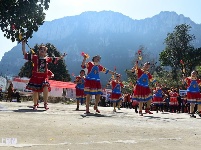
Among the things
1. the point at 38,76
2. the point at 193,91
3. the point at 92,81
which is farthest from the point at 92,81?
the point at 193,91

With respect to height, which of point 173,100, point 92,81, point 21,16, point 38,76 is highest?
point 21,16

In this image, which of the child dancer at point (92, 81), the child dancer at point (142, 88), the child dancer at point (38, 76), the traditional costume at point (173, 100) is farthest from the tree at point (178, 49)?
the child dancer at point (38, 76)

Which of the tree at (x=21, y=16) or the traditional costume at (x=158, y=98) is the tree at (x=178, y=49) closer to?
the traditional costume at (x=158, y=98)

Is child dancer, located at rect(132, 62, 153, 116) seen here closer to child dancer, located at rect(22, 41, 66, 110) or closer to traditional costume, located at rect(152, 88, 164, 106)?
child dancer, located at rect(22, 41, 66, 110)

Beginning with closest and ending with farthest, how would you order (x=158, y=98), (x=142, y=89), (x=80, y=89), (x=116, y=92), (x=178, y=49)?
(x=142, y=89) < (x=80, y=89) < (x=116, y=92) < (x=158, y=98) < (x=178, y=49)

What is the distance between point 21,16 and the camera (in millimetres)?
8586

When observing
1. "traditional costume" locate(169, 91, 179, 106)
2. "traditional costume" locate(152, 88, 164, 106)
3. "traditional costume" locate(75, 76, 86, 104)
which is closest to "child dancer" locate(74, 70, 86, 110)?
"traditional costume" locate(75, 76, 86, 104)

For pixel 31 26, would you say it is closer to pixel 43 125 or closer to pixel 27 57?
pixel 27 57

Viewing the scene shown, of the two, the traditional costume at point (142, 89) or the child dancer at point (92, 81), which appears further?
the traditional costume at point (142, 89)

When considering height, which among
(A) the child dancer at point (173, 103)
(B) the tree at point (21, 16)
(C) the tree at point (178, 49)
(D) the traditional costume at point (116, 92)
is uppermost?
(C) the tree at point (178, 49)

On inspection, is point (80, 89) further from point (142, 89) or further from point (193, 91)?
point (193, 91)

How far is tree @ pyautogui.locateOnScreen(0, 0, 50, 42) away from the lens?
830 centimetres

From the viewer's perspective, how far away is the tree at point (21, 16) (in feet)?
27.2

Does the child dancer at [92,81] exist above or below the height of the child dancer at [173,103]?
above
